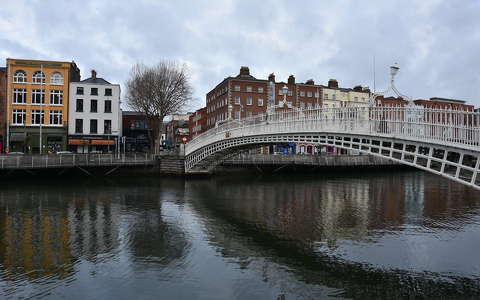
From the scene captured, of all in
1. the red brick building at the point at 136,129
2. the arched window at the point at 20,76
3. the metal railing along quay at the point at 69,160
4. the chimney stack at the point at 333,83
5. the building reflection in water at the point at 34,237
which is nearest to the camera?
the building reflection in water at the point at 34,237

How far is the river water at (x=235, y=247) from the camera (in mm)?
9250

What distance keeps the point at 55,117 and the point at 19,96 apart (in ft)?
14.7

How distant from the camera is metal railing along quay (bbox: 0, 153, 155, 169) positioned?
28906 millimetres

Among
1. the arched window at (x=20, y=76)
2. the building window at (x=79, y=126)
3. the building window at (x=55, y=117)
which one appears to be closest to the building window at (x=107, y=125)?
the building window at (x=79, y=126)

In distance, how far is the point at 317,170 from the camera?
45.7 meters

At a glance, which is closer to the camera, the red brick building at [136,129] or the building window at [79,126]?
the building window at [79,126]

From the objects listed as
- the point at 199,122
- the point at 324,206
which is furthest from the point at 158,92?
the point at 199,122

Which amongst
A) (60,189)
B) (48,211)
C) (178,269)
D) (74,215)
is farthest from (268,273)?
(60,189)

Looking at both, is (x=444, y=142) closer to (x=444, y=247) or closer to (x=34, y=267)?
(x=444, y=247)

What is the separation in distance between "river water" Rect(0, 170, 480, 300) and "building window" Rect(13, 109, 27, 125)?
73.6ft

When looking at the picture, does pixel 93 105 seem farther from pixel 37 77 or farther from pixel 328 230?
pixel 328 230

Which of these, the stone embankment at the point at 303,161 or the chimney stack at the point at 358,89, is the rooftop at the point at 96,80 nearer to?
the stone embankment at the point at 303,161

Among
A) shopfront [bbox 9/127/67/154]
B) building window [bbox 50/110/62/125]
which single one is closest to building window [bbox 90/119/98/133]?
shopfront [bbox 9/127/67/154]

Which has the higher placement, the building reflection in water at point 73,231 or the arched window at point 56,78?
the arched window at point 56,78
